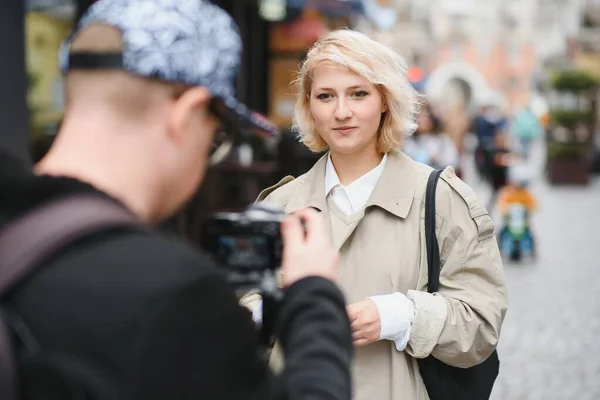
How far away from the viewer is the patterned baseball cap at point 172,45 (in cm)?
140

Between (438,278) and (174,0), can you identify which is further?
(438,278)

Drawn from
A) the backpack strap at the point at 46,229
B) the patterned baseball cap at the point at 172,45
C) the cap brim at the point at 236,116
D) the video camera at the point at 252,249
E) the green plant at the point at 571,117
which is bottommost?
the green plant at the point at 571,117

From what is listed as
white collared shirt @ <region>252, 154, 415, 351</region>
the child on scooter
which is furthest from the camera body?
the child on scooter

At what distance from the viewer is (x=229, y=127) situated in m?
1.58

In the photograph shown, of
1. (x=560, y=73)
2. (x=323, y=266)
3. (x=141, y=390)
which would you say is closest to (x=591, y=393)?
(x=323, y=266)

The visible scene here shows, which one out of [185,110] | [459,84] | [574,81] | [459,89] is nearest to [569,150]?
[574,81]

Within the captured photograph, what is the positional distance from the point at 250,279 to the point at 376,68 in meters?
1.23

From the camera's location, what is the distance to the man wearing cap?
1196mm

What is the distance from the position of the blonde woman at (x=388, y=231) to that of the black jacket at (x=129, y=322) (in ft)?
4.00

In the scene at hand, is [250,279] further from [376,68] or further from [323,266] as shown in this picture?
[376,68]

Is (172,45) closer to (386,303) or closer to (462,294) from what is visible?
(386,303)

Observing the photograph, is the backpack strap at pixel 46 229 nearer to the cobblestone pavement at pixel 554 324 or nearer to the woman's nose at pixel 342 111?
the woman's nose at pixel 342 111

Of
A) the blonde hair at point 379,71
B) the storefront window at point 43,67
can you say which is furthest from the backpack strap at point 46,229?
the storefront window at point 43,67

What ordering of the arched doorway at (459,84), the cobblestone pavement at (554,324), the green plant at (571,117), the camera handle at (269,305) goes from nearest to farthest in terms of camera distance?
the camera handle at (269,305), the cobblestone pavement at (554,324), the green plant at (571,117), the arched doorway at (459,84)
